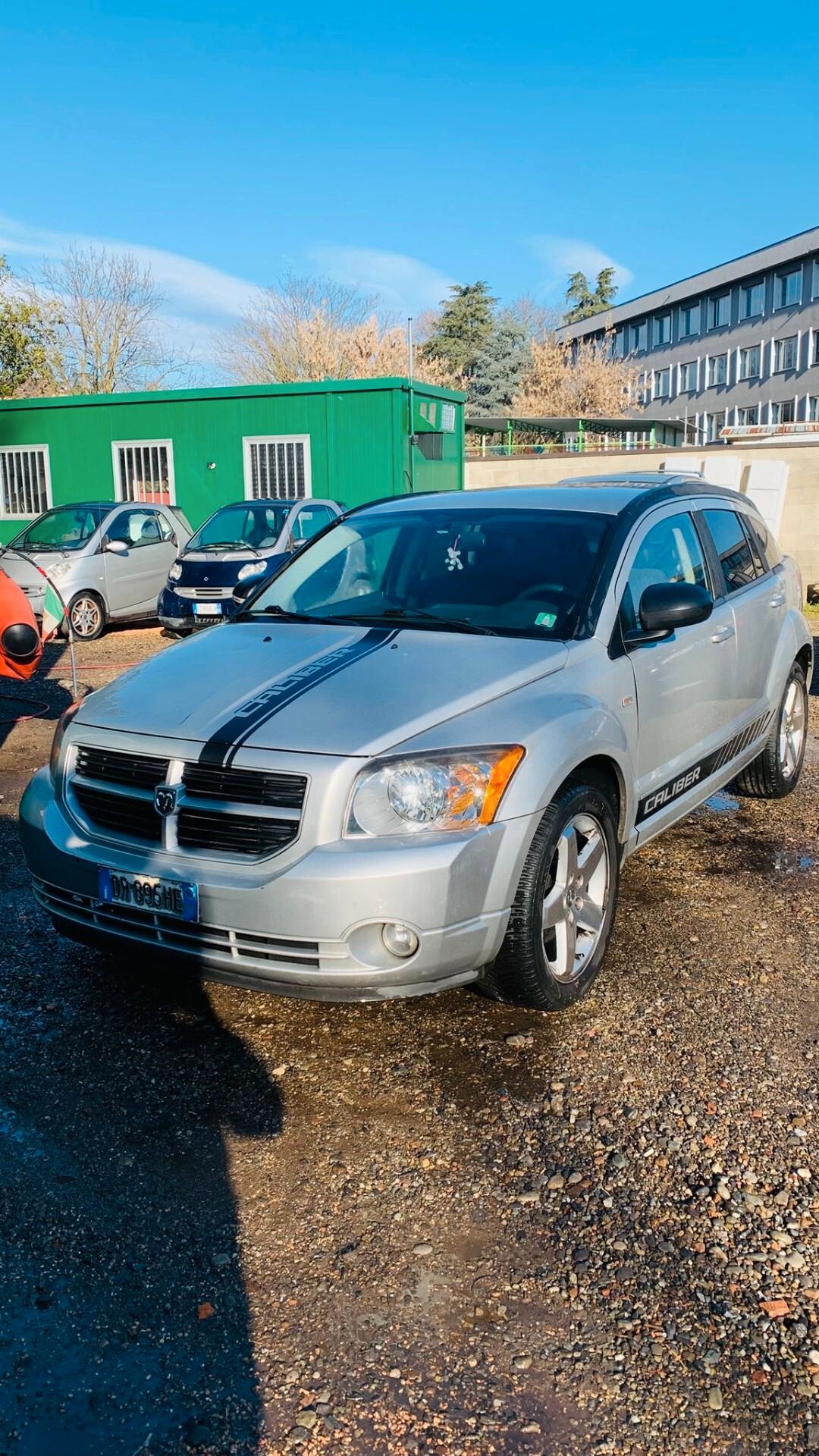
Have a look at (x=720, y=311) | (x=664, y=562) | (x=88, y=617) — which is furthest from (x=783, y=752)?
(x=720, y=311)

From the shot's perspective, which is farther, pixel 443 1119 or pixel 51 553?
pixel 51 553

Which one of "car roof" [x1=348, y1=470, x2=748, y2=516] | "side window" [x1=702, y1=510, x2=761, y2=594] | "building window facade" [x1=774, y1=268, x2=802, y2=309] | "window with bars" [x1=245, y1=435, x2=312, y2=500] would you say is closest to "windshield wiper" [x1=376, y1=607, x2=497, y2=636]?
"car roof" [x1=348, y1=470, x2=748, y2=516]

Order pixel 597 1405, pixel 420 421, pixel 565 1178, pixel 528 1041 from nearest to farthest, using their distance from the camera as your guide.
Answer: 1. pixel 597 1405
2. pixel 565 1178
3. pixel 528 1041
4. pixel 420 421

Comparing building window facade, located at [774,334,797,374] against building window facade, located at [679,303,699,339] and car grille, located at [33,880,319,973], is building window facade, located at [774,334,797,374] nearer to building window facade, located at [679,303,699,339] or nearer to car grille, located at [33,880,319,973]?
building window facade, located at [679,303,699,339]

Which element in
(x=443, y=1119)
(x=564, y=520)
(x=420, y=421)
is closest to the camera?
(x=443, y=1119)

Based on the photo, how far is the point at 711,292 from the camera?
178ft

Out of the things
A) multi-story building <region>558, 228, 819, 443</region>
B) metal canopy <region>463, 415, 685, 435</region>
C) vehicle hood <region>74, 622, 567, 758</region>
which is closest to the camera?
vehicle hood <region>74, 622, 567, 758</region>

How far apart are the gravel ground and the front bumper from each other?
380 millimetres

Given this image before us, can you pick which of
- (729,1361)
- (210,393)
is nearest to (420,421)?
(210,393)

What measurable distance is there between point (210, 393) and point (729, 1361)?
65.0 feet

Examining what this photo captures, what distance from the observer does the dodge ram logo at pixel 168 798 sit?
130 inches

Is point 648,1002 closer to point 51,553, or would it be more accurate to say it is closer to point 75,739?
point 75,739

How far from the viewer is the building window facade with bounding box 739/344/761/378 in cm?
5141

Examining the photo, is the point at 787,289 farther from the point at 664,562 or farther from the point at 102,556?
the point at 664,562
